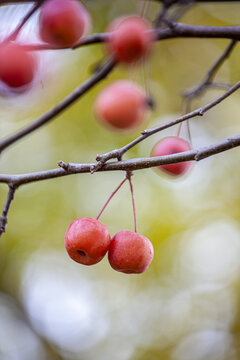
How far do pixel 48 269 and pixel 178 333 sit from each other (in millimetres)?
1931

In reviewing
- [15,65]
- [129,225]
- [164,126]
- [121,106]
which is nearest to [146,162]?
[164,126]

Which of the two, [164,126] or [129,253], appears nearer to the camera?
[164,126]

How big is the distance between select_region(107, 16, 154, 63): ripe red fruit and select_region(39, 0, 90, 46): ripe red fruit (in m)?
0.11

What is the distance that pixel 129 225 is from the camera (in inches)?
157

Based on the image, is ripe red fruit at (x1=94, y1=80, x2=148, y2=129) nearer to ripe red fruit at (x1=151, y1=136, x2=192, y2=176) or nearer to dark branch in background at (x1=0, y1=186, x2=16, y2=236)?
ripe red fruit at (x1=151, y1=136, x2=192, y2=176)

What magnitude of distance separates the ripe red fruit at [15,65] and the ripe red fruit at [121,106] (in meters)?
0.35

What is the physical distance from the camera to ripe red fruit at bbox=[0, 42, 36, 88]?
41.2 inches

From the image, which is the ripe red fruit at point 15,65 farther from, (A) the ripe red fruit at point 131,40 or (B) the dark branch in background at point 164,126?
(B) the dark branch in background at point 164,126

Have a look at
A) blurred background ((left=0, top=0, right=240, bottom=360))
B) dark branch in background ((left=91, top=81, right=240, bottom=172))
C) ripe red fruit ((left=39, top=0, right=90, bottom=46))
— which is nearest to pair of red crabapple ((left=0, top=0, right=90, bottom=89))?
ripe red fruit ((left=39, top=0, right=90, bottom=46))

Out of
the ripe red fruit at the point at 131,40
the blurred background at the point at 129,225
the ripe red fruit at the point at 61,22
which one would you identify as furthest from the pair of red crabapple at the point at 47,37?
the blurred background at the point at 129,225

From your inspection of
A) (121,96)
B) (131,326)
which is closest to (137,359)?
(131,326)

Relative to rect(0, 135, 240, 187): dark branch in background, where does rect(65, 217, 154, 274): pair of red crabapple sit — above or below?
below

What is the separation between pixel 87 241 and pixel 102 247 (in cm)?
5

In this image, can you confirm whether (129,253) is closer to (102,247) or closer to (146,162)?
(102,247)
